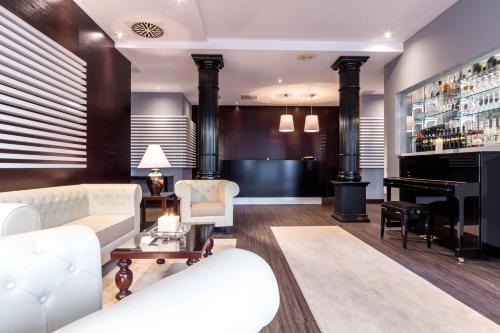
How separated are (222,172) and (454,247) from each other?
222 inches

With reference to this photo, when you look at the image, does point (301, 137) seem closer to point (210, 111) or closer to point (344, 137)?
point (344, 137)

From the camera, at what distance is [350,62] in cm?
555

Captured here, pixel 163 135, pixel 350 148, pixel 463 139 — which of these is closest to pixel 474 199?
pixel 463 139

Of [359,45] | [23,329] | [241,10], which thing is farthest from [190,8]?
[23,329]

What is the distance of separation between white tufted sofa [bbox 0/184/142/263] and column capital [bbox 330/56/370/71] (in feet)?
14.0

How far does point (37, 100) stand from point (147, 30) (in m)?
2.19

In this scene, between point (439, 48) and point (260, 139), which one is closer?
point (439, 48)

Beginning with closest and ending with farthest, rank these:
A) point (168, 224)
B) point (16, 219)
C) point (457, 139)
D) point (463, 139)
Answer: point (16, 219) < point (168, 224) < point (463, 139) < point (457, 139)

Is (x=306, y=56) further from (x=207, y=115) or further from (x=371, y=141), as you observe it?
(x=371, y=141)

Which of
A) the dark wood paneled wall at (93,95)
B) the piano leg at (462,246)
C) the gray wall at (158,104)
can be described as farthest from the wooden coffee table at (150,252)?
the gray wall at (158,104)

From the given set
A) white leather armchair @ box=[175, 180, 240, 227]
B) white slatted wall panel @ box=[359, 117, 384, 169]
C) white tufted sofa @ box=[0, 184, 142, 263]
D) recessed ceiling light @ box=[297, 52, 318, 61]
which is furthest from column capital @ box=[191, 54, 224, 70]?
white slatted wall panel @ box=[359, 117, 384, 169]

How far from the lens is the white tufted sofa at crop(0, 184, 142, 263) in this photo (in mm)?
1943

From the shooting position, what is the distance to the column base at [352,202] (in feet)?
17.9

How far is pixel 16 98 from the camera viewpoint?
2756 millimetres
